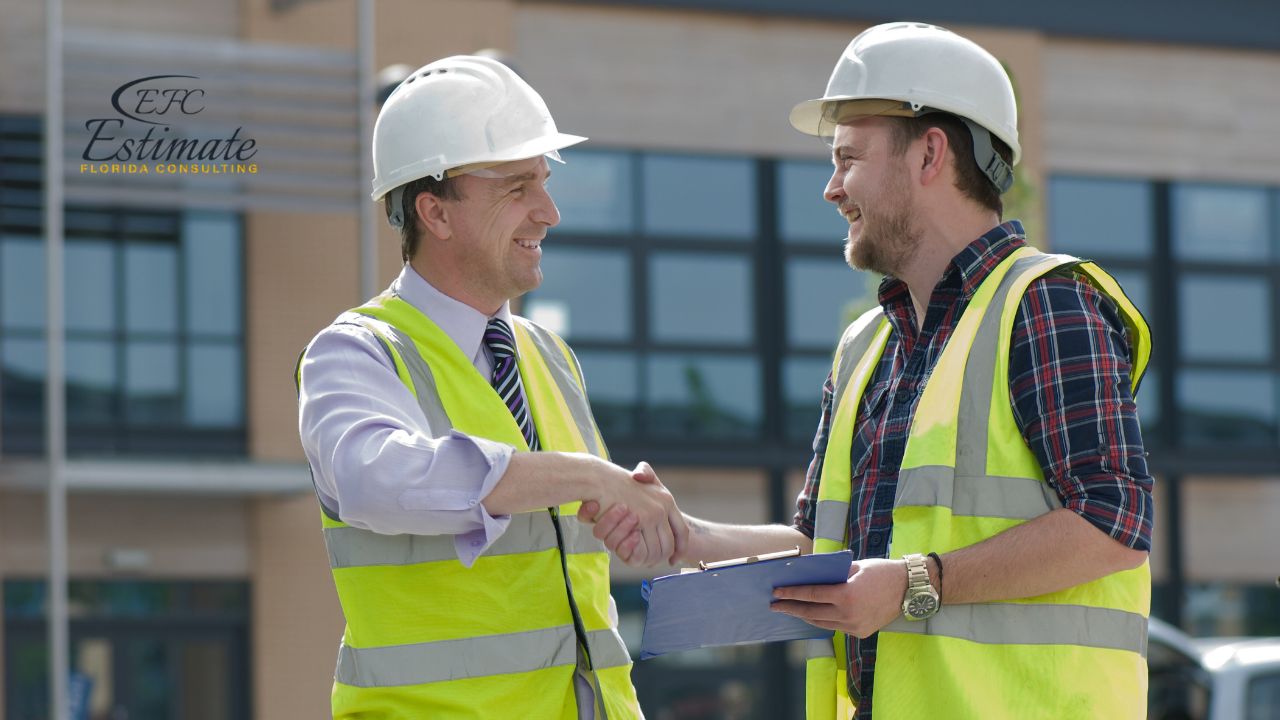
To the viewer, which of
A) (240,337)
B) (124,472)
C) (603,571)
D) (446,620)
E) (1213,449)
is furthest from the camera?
(1213,449)

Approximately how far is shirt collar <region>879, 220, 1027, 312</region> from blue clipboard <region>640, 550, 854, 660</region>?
617mm

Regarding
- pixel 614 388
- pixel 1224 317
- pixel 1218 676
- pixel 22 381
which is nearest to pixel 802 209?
pixel 614 388

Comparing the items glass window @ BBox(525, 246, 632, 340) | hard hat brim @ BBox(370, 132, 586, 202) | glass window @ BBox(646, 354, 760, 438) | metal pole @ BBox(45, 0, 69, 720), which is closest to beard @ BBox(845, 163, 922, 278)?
hard hat brim @ BBox(370, 132, 586, 202)

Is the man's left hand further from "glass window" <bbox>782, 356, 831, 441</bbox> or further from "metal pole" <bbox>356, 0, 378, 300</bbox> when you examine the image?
"glass window" <bbox>782, 356, 831, 441</bbox>

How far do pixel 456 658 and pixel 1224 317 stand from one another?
18285mm

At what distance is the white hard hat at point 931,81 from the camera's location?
3639 millimetres

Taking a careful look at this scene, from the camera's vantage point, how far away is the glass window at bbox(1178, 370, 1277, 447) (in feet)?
66.0

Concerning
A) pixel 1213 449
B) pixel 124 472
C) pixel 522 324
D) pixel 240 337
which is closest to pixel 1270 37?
pixel 1213 449

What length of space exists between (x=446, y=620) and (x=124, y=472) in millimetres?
12766

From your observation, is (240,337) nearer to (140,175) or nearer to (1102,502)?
(140,175)

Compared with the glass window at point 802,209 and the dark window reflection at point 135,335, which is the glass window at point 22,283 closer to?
the dark window reflection at point 135,335

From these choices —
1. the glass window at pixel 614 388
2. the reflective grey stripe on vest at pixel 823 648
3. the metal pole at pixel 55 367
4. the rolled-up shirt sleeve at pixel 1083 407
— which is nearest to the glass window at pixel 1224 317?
the glass window at pixel 614 388

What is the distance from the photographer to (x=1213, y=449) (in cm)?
2003

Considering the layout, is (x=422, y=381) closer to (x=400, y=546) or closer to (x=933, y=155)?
(x=400, y=546)
